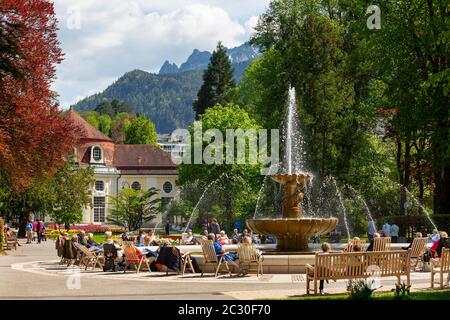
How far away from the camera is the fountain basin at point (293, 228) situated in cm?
2333

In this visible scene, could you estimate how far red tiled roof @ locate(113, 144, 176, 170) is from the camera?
99.6 m

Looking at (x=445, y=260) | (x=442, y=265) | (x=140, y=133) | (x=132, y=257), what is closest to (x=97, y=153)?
(x=140, y=133)

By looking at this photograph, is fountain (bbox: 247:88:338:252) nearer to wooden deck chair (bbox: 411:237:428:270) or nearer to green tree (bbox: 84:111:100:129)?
wooden deck chair (bbox: 411:237:428:270)

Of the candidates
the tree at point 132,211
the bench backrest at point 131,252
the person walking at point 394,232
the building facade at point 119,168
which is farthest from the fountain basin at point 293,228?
the building facade at point 119,168

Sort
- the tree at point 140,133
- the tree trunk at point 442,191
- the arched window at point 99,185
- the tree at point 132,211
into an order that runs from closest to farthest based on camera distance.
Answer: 1. the tree trunk at point 442,191
2. the tree at point 132,211
3. the arched window at point 99,185
4. the tree at point 140,133

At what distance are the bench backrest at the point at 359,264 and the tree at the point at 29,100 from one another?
20.1 metres

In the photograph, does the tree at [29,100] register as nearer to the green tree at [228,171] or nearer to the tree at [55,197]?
the tree at [55,197]

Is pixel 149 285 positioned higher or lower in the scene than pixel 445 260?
lower

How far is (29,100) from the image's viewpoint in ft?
116

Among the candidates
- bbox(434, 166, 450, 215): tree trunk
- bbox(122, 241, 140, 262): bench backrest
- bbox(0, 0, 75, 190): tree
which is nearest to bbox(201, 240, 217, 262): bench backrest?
bbox(122, 241, 140, 262): bench backrest

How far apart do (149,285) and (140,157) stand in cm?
8275

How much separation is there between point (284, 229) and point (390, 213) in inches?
1059

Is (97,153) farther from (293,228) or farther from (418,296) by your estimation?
(418,296)

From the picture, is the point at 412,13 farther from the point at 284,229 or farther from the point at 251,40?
the point at 251,40
